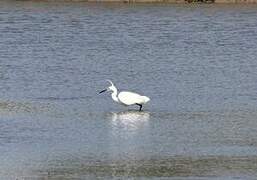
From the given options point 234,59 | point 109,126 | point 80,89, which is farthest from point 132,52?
point 109,126

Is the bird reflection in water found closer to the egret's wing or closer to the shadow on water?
the egret's wing

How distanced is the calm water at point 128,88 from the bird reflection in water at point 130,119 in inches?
1.2

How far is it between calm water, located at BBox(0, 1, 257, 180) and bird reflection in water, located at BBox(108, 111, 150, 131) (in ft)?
0.10

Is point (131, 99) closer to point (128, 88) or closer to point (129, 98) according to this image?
point (129, 98)

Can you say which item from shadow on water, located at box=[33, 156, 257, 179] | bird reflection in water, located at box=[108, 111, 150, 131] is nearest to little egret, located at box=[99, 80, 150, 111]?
bird reflection in water, located at box=[108, 111, 150, 131]

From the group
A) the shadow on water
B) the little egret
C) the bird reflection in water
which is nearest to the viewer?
the shadow on water

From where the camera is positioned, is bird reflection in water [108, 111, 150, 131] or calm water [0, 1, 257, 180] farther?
bird reflection in water [108, 111, 150, 131]

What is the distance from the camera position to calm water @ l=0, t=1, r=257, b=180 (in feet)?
45.5

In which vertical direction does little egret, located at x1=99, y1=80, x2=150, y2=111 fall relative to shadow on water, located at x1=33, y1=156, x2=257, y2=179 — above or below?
below

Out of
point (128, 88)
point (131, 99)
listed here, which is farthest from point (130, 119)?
point (128, 88)

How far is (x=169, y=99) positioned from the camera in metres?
19.2

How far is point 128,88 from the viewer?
20.8 meters

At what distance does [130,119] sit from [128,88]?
11.3 ft

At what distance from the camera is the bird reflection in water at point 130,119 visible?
659 inches
